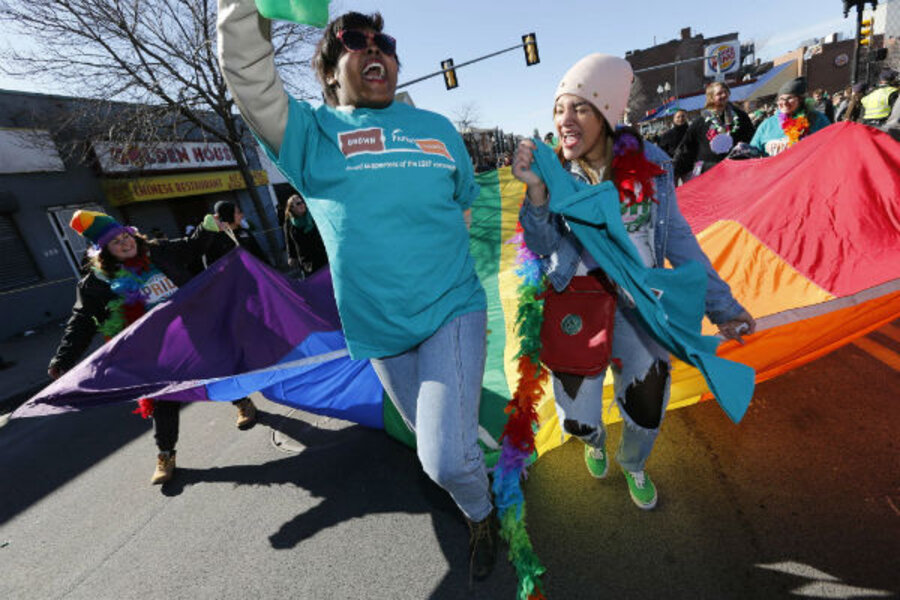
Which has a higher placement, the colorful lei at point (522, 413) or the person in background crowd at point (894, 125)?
the person in background crowd at point (894, 125)

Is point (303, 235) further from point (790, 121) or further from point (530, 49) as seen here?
point (530, 49)

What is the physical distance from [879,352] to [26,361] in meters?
12.1

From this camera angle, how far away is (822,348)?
8.56 feet

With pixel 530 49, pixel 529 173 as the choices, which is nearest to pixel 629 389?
pixel 529 173

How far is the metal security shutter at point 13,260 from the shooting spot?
1070 cm

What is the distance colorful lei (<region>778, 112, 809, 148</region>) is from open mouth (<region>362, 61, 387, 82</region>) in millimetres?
4500

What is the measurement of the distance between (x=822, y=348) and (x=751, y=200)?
3.90 ft

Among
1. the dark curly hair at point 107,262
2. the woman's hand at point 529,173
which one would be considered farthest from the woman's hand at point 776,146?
the dark curly hair at point 107,262

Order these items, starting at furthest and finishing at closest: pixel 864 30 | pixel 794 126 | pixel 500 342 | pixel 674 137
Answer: pixel 864 30
pixel 674 137
pixel 794 126
pixel 500 342

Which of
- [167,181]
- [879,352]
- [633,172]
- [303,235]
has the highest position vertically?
[167,181]

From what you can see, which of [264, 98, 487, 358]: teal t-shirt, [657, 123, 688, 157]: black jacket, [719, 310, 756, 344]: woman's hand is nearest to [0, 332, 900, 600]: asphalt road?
[719, 310, 756, 344]: woman's hand

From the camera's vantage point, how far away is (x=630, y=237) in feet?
6.35

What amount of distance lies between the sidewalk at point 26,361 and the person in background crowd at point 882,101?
46.7ft

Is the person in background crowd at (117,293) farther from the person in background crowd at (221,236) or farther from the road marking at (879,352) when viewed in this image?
the road marking at (879,352)
